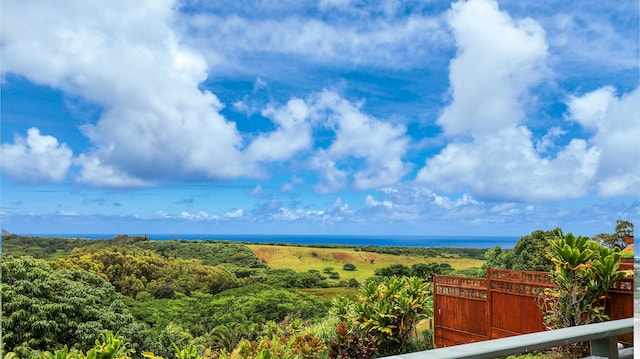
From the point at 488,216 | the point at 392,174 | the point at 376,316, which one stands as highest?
the point at 392,174

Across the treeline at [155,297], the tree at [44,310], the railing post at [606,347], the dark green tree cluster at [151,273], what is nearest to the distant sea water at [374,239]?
the treeline at [155,297]

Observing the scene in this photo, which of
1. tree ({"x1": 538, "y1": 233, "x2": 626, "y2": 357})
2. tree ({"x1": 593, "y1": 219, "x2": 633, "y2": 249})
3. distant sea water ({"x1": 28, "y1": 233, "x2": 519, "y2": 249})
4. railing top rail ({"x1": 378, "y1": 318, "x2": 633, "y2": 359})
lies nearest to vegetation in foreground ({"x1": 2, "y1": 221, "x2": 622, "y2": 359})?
tree ({"x1": 538, "y1": 233, "x2": 626, "y2": 357})

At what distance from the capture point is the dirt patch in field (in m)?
10.0

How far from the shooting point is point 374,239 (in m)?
10.2

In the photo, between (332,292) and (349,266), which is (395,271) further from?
(332,292)

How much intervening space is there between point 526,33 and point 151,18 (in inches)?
265

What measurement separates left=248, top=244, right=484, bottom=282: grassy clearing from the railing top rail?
8.25m

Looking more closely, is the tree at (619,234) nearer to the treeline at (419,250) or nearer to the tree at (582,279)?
the treeline at (419,250)

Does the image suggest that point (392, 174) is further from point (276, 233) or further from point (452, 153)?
point (276, 233)

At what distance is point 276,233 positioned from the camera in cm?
980

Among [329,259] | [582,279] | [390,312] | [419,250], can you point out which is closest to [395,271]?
[419,250]

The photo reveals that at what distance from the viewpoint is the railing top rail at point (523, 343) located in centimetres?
123

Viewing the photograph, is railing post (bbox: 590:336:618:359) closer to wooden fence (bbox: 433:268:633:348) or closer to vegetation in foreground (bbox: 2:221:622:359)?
vegetation in foreground (bbox: 2:221:622:359)

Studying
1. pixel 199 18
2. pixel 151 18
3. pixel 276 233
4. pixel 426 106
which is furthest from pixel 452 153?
pixel 151 18
